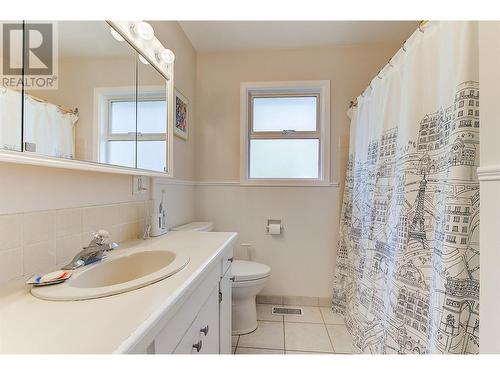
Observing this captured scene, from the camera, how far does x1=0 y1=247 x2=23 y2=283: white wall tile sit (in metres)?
0.70

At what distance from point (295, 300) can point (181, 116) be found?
1914mm

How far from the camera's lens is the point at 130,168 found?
1199 mm

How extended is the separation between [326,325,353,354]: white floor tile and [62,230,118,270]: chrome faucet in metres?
1.59

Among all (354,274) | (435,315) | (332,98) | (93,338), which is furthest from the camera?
(332,98)

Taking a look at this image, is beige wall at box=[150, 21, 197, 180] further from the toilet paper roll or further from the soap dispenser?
the toilet paper roll

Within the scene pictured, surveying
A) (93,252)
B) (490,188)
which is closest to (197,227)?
(93,252)

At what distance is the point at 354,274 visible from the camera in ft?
5.85

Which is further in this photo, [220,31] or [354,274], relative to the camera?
[220,31]

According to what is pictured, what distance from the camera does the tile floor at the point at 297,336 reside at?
63.6 inches

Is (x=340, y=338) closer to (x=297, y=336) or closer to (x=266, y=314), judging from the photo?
(x=297, y=336)

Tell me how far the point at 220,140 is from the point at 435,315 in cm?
195

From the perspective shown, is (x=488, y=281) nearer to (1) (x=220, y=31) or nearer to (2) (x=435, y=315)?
(2) (x=435, y=315)
